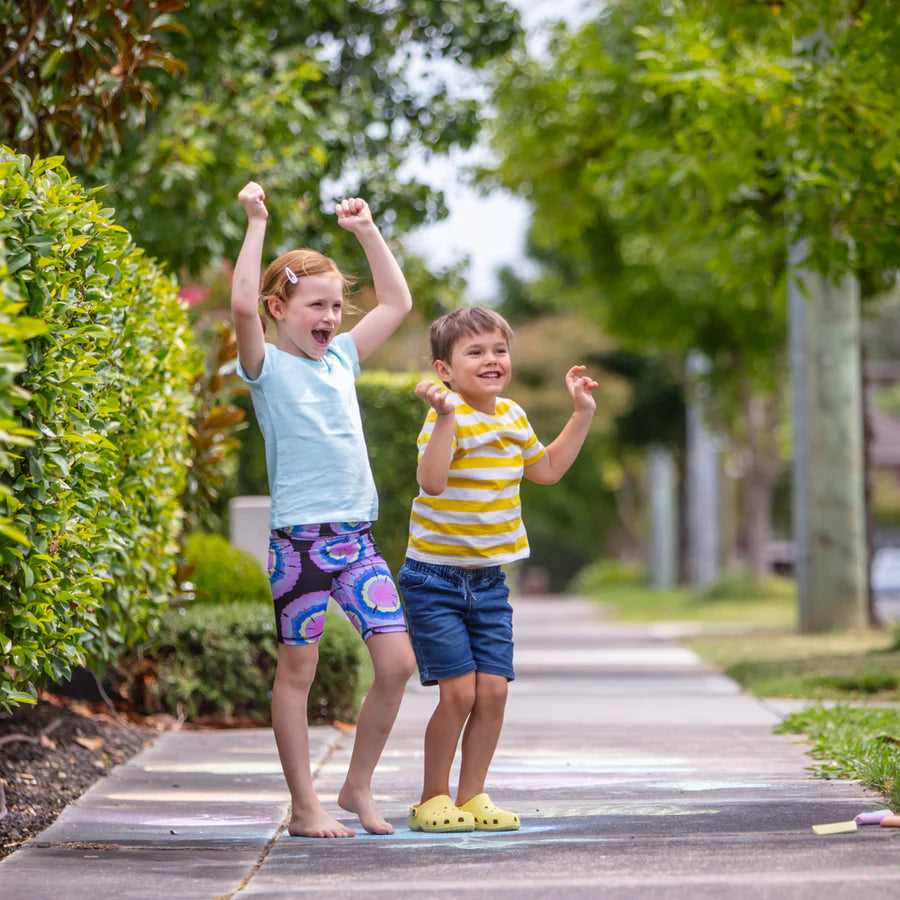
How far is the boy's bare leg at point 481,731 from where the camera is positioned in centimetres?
485

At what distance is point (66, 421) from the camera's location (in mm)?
4809

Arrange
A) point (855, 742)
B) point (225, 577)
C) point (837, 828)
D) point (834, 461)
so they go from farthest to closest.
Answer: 1. point (834, 461)
2. point (225, 577)
3. point (855, 742)
4. point (837, 828)

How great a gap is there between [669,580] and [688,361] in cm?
941

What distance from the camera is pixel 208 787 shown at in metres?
5.81

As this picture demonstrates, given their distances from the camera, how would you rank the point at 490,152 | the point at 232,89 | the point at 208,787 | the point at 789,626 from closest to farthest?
the point at 208,787
the point at 232,89
the point at 789,626
the point at 490,152

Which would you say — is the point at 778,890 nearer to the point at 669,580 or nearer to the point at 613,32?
the point at 613,32

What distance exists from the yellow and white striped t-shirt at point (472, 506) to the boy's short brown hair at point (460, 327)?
0.63 ft

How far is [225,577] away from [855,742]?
154 inches

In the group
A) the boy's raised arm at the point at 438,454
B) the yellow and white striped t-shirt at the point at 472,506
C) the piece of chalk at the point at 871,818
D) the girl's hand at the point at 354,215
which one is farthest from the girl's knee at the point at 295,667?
the piece of chalk at the point at 871,818

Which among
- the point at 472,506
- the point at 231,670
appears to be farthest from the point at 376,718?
the point at 231,670

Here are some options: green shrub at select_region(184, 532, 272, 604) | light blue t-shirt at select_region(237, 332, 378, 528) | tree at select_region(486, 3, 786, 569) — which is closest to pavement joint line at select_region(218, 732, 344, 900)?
light blue t-shirt at select_region(237, 332, 378, 528)

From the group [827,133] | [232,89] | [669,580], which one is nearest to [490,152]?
[232,89]

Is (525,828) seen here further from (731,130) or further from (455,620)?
(731,130)

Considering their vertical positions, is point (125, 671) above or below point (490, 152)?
below
